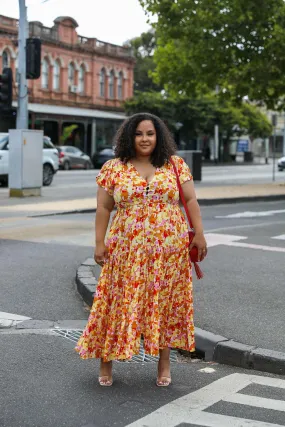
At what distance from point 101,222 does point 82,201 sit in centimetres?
1471

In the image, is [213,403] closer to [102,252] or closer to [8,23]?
[102,252]

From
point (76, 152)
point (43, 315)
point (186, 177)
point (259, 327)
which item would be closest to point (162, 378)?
point (186, 177)

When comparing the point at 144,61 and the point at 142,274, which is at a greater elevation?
the point at 144,61

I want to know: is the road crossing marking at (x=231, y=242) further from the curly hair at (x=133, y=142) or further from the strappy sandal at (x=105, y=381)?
the strappy sandal at (x=105, y=381)

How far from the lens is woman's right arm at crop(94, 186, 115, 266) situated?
5.27 m

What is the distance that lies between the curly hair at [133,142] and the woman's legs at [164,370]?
3.74ft

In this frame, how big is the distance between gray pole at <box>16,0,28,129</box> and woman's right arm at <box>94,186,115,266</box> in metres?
17.6

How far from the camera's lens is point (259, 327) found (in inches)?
266

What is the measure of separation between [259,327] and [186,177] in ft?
6.20

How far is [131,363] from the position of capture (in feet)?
19.5

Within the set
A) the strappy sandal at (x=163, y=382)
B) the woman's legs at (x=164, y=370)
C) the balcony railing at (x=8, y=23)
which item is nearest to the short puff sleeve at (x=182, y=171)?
the woman's legs at (x=164, y=370)

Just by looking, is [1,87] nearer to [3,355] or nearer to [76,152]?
[3,355]

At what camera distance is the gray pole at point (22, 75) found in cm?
2256

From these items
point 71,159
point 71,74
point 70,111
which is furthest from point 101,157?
point 71,74
